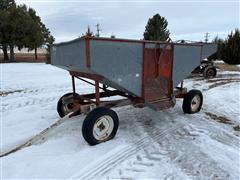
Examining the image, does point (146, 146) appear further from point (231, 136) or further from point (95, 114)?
point (231, 136)

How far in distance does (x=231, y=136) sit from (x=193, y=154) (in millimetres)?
960

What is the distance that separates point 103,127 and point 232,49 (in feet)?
53.8

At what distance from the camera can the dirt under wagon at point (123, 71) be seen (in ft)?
8.62

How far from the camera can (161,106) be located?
140 inches

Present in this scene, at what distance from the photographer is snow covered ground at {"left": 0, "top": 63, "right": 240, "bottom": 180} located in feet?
7.32

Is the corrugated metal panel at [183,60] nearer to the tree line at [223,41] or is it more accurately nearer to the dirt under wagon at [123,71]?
the dirt under wagon at [123,71]

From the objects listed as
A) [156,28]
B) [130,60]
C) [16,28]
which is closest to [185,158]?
[130,60]

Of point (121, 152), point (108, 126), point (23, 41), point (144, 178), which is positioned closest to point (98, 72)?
point (108, 126)

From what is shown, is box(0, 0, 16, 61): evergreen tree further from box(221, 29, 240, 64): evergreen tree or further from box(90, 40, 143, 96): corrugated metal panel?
box(90, 40, 143, 96): corrugated metal panel

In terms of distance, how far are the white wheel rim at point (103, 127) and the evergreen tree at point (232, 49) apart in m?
16.1

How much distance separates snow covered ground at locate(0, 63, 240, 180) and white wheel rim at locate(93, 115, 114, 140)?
0.13 metres

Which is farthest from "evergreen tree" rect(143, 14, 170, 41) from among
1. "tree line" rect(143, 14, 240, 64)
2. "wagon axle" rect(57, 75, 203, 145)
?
"wagon axle" rect(57, 75, 203, 145)

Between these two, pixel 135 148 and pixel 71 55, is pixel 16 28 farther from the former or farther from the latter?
pixel 135 148

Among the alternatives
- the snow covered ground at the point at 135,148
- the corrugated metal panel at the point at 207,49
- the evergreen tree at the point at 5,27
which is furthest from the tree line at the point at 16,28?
the corrugated metal panel at the point at 207,49
